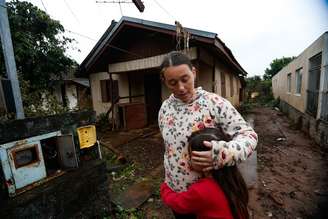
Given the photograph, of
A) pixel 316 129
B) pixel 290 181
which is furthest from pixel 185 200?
pixel 316 129

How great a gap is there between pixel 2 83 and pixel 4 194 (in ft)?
3.38

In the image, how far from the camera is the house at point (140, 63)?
18.2 feet

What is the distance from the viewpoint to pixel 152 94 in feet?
31.0

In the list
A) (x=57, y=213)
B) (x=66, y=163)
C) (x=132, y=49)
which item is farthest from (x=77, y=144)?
(x=132, y=49)

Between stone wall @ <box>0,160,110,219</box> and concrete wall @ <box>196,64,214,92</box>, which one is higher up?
concrete wall @ <box>196,64,214,92</box>

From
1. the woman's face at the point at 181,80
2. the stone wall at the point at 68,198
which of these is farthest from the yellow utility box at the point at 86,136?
the woman's face at the point at 181,80

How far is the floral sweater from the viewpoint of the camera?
95 cm

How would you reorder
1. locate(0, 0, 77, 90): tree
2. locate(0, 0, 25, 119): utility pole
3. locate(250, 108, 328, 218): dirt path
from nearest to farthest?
locate(0, 0, 25, 119): utility pole, locate(250, 108, 328, 218): dirt path, locate(0, 0, 77, 90): tree

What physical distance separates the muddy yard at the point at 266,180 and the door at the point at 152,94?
344cm

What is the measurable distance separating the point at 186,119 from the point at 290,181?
346 cm

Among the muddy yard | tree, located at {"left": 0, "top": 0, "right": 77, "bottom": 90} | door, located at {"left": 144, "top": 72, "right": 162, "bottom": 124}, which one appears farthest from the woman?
door, located at {"left": 144, "top": 72, "right": 162, "bottom": 124}

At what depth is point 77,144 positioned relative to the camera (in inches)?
81.4

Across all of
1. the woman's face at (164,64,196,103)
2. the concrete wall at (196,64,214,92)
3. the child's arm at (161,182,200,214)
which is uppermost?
the concrete wall at (196,64,214,92)

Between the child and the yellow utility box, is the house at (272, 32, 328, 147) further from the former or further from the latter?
the yellow utility box
